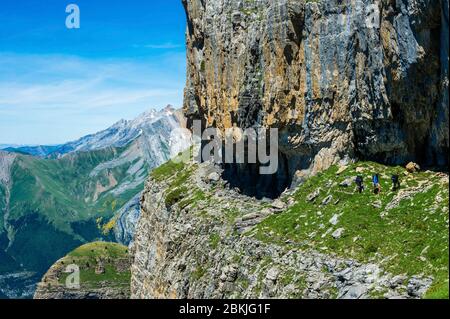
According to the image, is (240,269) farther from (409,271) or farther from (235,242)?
(409,271)

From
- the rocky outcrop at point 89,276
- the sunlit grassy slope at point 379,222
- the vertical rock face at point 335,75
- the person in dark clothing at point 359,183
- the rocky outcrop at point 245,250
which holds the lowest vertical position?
the rocky outcrop at point 89,276

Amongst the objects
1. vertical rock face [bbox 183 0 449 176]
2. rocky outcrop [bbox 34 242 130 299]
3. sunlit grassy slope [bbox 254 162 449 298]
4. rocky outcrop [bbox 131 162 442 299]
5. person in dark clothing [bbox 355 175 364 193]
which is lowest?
rocky outcrop [bbox 34 242 130 299]

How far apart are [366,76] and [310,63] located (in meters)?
6.39

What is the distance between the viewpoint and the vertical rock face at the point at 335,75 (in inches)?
1665

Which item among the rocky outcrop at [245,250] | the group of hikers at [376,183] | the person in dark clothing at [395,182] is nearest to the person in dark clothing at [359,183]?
the group of hikers at [376,183]

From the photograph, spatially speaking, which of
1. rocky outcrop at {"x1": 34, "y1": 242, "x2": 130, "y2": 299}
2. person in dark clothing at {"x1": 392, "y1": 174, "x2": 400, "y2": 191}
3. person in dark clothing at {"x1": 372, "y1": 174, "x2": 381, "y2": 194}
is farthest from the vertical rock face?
rocky outcrop at {"x1": 34, "y1": 242, "x2": 130, "y2": 299}

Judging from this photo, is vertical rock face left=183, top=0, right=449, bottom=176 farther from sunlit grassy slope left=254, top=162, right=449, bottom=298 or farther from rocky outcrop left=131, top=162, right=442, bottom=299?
rocky outcrop left=131, top=162, right=442, bottom=299

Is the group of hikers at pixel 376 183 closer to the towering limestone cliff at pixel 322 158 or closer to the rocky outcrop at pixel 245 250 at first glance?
the towering limestone cliff at pixel 322 158

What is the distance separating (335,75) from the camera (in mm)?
52094

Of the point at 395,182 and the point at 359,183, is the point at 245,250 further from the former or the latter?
the point at 395,182

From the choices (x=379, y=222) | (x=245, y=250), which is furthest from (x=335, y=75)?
(x=245, y=250)

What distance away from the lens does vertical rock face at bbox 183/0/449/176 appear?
42281 millimetres

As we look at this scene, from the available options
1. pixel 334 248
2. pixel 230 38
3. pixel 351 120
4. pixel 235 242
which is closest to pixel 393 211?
pixel 334 248

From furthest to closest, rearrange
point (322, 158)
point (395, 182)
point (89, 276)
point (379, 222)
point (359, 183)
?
1. point (89, 276)
2. point (322, 158)
3. point (359, 183)
4. point (395, 182)
5. point (379, 222)
